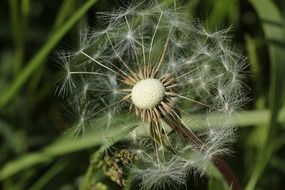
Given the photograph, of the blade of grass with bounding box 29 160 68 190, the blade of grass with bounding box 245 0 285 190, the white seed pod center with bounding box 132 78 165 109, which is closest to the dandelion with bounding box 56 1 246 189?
the white seed pod center with bounding box 132 78 165 109

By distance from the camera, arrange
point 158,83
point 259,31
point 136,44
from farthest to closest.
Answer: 1. point 259,31
2. point 136,44
3. point 158,83

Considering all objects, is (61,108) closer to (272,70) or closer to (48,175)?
(48,175)

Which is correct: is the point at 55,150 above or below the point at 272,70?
above

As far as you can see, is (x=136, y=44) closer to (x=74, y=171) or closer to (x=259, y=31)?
(x=74, y=171)

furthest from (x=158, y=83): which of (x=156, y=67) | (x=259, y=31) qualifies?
(x=259, y=31)

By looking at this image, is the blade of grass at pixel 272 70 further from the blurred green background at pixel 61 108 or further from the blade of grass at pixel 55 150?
the blade of grass at pixel 55 150

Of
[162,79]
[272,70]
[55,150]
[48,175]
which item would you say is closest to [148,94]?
[162,79]

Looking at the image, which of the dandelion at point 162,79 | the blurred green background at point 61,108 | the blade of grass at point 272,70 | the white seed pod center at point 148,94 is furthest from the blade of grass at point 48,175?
the white seed pod center at point 148,94
